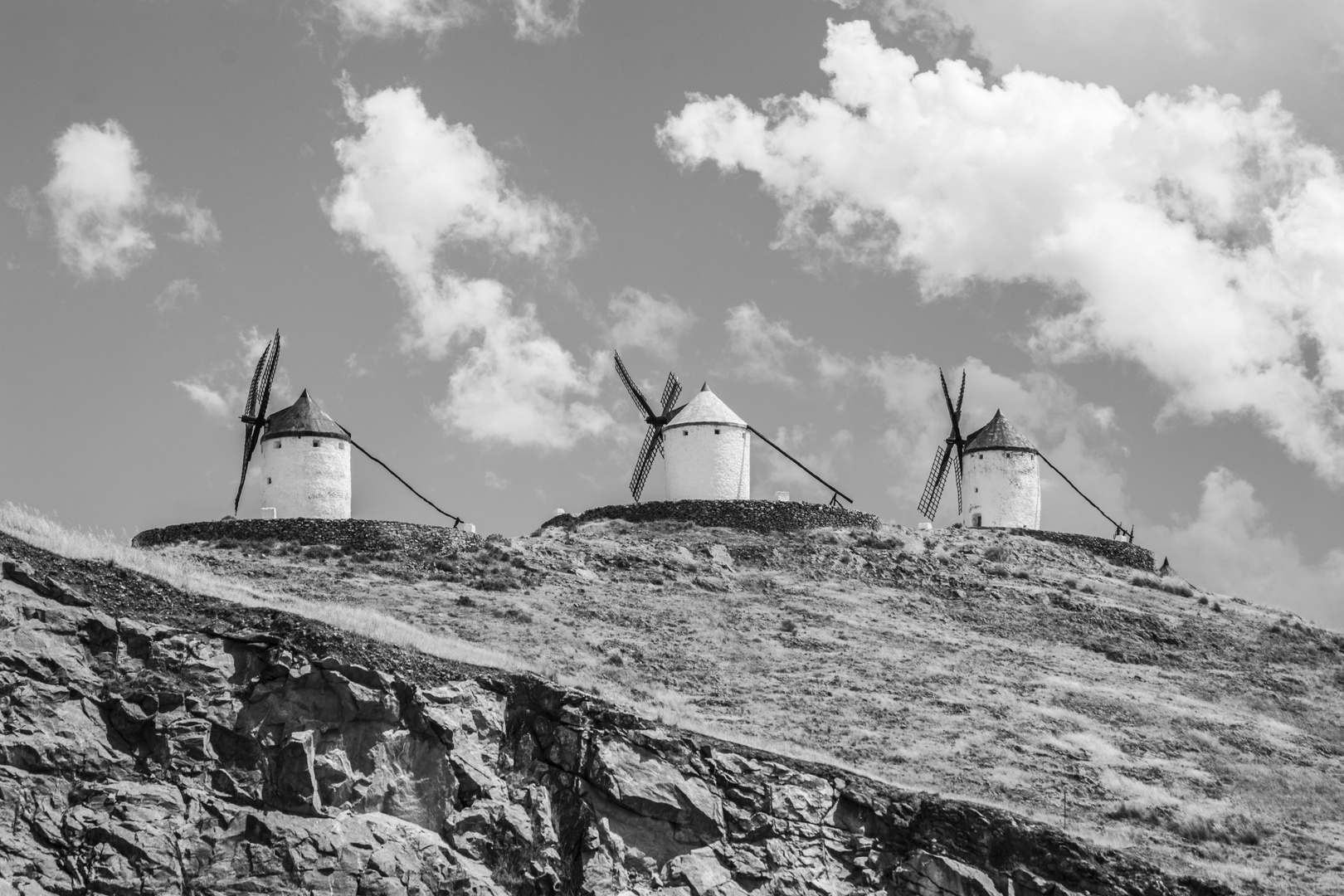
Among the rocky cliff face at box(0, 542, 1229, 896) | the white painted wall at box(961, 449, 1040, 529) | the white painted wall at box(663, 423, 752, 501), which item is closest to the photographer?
the rocky cliff face at box(0, 542, 1229, 896)

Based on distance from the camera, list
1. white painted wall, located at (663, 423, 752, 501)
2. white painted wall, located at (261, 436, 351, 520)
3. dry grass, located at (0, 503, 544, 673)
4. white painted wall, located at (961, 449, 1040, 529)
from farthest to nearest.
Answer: white painted wall, located at (961, 449, 1040, 529) < white painted wall, located at (663, 423, 752, 501) < white painted wall, located at (261, 436, 351, 520) < dry grass, located at (0, 503, 544, 673)

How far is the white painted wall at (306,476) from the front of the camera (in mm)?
47156

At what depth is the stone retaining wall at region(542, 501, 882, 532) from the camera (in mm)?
49156

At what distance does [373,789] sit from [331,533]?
2333cm

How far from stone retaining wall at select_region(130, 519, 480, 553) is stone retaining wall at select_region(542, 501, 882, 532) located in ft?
22.9

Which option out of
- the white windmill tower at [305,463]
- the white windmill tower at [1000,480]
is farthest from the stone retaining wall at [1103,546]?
the white windmill tower at [305,463]

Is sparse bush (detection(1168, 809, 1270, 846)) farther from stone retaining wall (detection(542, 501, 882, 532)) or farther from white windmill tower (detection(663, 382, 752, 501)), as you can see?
white windmill tower (detection(663, 382, 752, 501))

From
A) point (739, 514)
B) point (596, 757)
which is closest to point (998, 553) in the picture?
point (739, 514)

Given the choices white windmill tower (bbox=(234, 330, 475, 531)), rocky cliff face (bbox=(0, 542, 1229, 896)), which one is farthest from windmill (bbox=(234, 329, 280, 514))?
rocky cliff face (bbox=(0, 542, 1229, 896))

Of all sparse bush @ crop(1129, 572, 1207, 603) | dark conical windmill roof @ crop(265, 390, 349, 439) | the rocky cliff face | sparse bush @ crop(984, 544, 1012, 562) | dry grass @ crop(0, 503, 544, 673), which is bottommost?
the rocky cliff face

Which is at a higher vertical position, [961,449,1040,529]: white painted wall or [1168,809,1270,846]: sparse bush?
[961,449,1040,529]: white painted wall

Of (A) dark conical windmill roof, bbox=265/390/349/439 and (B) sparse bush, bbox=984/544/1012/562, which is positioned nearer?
(A) dark conical windmill roof, bbox=265/390/349/439

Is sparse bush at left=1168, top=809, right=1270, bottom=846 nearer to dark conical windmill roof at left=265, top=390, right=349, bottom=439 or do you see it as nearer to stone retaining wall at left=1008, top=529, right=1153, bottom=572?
stone retaining wall at left=1008, top=529, right=1153, bottom=572

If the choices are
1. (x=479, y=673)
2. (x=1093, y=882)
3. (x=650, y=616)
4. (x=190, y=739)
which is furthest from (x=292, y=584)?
(x=1093, y=882)
